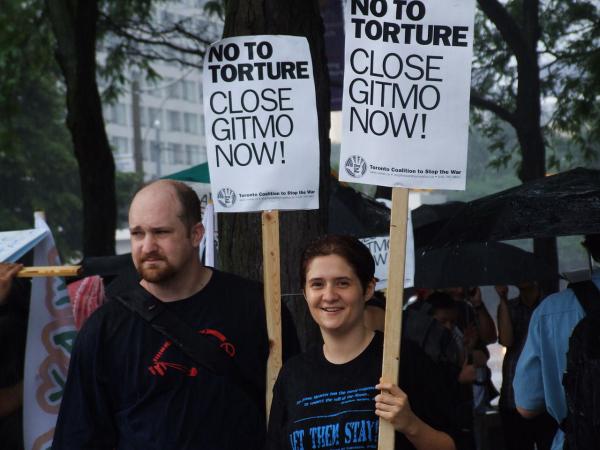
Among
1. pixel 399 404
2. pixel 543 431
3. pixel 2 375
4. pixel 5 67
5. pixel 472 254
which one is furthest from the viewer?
pixel 5 67

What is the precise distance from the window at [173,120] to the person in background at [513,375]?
239 ft

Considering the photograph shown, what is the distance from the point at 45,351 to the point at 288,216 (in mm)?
1506

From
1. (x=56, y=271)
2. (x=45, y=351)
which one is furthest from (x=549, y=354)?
(x=45, y=351)

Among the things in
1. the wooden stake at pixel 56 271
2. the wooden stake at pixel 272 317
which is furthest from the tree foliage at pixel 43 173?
the wooden stake at pixel 272 317

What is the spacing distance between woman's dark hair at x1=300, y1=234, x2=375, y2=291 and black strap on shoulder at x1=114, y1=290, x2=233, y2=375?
438 millimetres

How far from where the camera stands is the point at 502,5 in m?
12.1

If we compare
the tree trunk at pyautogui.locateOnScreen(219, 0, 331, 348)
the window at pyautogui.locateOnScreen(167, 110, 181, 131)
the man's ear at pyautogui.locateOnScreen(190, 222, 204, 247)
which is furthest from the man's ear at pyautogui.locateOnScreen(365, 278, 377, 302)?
the window at pyautogui.locateOnScreen(167, 110, 181, 131)

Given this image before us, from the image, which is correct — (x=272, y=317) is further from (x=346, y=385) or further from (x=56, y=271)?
(x=56, y=271)

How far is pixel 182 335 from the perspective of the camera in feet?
13.6

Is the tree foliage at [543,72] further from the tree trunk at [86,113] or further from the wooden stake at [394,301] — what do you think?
the wooden stake at [394,301]

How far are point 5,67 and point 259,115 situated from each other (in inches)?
436

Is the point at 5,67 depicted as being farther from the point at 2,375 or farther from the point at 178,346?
the point at 178,346

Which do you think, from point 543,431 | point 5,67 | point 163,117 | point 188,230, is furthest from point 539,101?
point 163,117

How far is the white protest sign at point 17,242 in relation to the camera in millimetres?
5770
